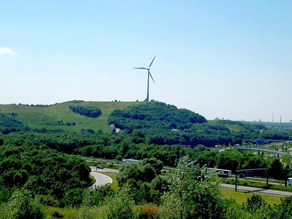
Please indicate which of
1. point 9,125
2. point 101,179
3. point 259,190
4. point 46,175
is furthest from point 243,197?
point 9,125

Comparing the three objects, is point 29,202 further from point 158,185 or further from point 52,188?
point 158,185

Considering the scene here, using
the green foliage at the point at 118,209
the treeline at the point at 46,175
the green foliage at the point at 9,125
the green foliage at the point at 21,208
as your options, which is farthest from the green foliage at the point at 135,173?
the green foliage at the point at 9,125

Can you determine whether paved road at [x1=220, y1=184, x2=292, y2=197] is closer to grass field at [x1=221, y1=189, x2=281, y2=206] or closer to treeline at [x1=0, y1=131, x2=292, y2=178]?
grass field at [x1=221, y1=189, x2=281, y2=206]

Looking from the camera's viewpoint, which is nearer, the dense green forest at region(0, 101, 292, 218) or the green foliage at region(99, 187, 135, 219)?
the green foliage at region(99, 187, 135, 219)

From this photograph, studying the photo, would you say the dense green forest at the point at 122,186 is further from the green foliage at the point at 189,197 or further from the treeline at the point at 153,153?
the treeline at the point at 153,153

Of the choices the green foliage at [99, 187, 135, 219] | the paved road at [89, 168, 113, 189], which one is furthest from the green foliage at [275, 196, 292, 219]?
the paved road at [89, 168, 113, 189]

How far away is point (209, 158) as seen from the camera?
9444 centimetres

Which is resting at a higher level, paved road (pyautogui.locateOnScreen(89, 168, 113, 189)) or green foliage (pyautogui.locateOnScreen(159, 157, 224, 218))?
green foliage (pyautogui.locateOnScreen(159, 157, 224, 218))

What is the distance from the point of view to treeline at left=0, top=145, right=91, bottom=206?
44772 mm

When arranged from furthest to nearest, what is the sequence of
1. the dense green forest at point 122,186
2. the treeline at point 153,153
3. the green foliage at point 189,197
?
the treeline at point 153,153, the dense green forest at point 122,186, the green foliage at point 189,197

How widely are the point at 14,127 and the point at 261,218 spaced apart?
501 feet

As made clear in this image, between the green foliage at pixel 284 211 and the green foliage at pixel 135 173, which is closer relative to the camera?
the green foliage at pixel 284 211

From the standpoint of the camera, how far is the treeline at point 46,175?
4477 cm

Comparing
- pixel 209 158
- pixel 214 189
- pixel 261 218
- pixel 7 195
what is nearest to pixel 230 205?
pixel 261 218
